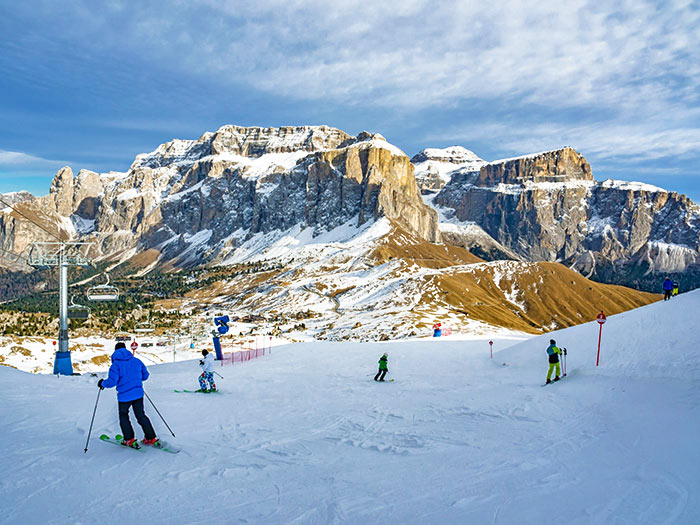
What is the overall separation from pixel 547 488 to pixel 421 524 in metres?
3.19

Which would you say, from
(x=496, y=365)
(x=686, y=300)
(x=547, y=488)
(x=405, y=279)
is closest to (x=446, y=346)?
(x=496, y=365)

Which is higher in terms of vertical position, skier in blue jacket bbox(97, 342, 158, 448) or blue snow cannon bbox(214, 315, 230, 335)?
skier in blue jacket bbox(97, 342, 158, 448)

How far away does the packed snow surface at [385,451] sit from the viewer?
347 inches

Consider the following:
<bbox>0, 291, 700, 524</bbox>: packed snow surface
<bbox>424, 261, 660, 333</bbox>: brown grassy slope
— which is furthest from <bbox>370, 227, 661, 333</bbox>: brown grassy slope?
<bbox>0, 291, 700, 524</bbox>: packed snow surface

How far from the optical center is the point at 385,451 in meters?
A: 13.0

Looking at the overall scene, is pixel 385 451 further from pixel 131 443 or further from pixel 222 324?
pixel 222 324

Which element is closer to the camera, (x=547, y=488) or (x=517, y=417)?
(x=547, y=488)

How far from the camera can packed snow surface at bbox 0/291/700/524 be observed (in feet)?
28.9

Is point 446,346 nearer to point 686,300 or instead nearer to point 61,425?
point 686,300

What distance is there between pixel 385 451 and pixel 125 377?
7.20 meters

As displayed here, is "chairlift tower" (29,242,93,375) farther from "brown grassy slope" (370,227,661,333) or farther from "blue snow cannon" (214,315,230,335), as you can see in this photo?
"brown grassy slope" (370,227,661,333)

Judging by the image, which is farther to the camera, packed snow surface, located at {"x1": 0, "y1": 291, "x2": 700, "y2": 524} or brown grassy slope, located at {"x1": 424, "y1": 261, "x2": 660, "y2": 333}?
brown grassy slope, located at {"x1": 424, "y1": 261, "x2": 660, "y2": 333}

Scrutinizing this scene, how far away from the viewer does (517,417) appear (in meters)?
16.7

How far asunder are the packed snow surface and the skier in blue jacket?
480 mm
